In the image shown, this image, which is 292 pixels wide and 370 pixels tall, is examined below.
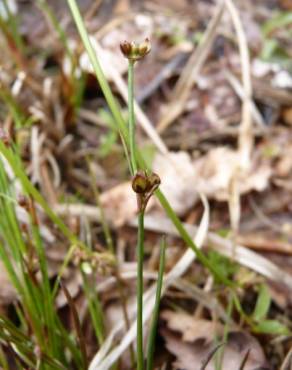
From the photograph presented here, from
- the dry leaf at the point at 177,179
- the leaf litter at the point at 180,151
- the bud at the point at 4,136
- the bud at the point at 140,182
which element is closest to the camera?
the bud at the point at 140,182

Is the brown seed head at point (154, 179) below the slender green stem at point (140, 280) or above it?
above

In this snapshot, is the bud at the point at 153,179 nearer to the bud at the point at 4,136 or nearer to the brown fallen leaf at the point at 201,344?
the bud at the point at 4,136

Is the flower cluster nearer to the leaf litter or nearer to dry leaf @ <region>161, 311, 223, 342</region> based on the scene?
the leaf litter

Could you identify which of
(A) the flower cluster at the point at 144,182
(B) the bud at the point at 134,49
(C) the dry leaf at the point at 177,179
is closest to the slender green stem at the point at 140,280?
(A) the flower cluster at the point at 144,182

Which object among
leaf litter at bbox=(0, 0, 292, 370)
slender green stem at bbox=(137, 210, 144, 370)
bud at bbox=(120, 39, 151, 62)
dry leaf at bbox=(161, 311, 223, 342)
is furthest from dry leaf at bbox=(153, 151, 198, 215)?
bud at bbox=(120, 39, 151, 62)

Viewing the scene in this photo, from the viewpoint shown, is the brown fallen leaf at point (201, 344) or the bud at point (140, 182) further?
the brown fallen leaf at point (201, 344)

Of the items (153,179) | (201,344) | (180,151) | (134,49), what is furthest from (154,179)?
(180,151)

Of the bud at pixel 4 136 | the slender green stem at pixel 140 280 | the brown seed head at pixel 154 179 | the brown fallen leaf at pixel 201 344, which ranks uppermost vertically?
the bud at pixel 4 136
